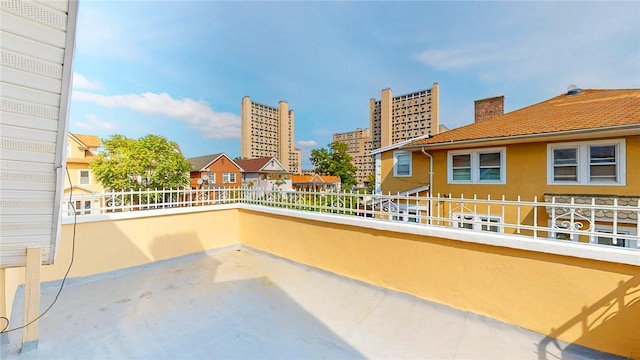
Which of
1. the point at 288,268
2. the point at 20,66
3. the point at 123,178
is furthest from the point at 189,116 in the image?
the point at 20,66

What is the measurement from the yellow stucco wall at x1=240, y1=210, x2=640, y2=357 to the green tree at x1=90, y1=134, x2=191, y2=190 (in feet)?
50.4

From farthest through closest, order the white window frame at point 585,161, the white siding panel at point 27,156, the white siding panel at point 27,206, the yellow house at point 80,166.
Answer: the yellow house at point 80,166, the white window frame at point 585,161, the white siding panel at point 27,206, the white siding panel at point 27,156

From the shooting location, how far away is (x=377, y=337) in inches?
109

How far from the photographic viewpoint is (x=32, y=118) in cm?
164

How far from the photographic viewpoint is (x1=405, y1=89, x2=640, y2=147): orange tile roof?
19.7 feet

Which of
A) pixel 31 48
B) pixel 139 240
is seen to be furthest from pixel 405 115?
pixel 31 48

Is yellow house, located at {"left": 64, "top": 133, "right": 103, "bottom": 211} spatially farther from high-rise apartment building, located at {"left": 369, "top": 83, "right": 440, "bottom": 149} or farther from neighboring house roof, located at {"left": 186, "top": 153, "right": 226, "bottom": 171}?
high-rise apartment building, located at {"left": 369, "top": 83, "right": 440, "bottom": 149}

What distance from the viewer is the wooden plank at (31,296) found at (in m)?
2.41

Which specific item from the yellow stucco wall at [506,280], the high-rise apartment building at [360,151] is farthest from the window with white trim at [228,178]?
the high-rise apartment building at [360,151]

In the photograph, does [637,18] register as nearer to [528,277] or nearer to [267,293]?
[528,277]

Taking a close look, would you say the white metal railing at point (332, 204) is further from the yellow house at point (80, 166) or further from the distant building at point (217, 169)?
the distant building at point (217, 169)

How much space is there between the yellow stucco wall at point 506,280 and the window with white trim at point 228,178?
27399mm

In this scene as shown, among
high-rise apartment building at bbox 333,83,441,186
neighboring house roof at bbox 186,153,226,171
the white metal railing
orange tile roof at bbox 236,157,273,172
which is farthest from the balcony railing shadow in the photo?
high-rise apartment building at bbox 333,83,441,186

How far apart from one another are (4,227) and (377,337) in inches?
142
